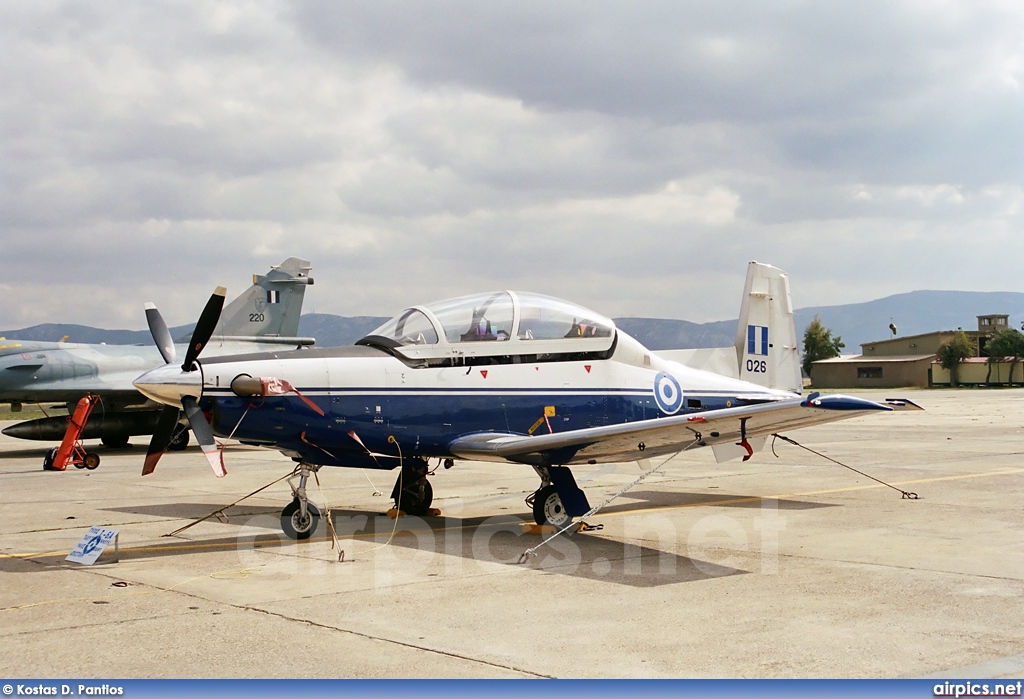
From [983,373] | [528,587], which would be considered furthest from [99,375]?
[983,373]

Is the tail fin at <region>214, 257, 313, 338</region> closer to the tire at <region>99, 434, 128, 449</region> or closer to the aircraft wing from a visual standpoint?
the tire at <region>99, 434, 128, 449</region>

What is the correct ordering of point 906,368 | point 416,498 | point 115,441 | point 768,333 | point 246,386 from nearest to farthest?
1. point 246,386
2. point 416,498
3. point 768,333
4. point 115,441
5. point 906,368

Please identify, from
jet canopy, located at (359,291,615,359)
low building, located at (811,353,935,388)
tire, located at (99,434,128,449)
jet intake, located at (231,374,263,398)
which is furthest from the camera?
low building, located at (811,353,935,388)

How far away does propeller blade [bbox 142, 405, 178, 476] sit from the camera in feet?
30.4

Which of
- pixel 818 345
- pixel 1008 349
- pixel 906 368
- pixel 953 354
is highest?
pixel 818 345

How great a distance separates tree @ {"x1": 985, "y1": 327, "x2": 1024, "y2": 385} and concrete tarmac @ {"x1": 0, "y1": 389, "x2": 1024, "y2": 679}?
87827 millimetres

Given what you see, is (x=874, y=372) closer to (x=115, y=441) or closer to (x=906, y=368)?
(x=906, y=368)

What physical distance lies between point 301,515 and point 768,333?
6808 millimetres

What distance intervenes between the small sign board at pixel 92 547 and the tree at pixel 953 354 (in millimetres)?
97279

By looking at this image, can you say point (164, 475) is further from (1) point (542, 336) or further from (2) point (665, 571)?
(2) point (665, 571)

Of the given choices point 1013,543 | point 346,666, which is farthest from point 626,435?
point 346,666

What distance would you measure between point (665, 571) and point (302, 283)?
22.3 m

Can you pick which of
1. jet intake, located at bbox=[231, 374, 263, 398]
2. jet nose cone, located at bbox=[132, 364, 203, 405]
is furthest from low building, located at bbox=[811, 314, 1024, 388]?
jet nose cone, located at bbox=[132, 364, 203, 405]

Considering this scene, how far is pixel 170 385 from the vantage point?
8.99m
